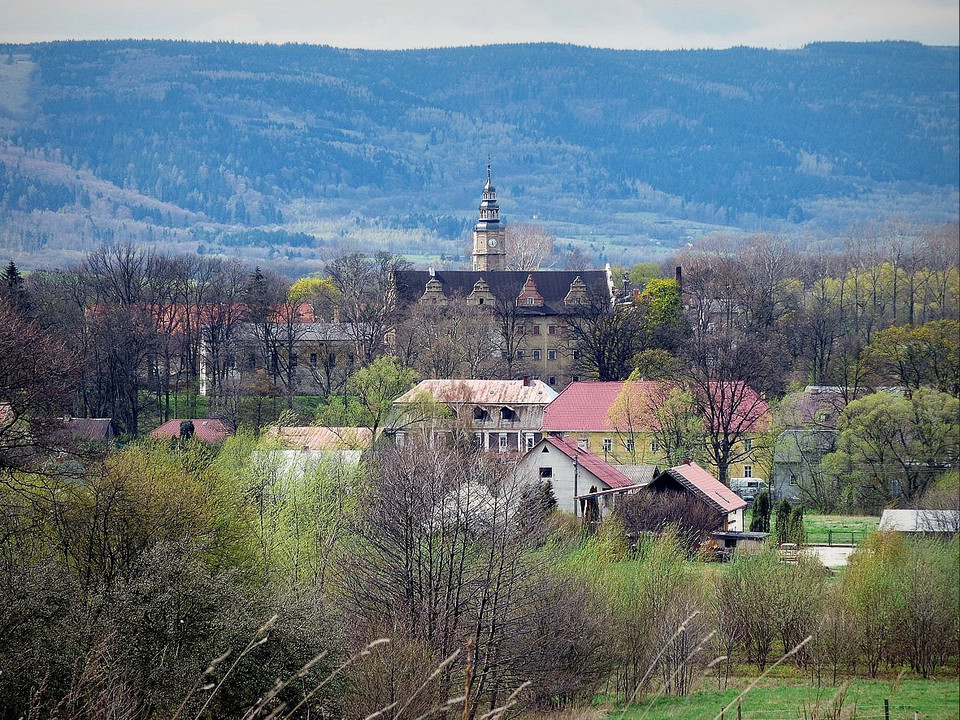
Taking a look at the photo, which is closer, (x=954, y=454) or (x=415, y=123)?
(x=954, y=454)

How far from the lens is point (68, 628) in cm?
999

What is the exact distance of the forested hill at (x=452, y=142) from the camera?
39344 mm

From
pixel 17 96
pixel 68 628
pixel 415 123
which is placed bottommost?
pixel 68 628

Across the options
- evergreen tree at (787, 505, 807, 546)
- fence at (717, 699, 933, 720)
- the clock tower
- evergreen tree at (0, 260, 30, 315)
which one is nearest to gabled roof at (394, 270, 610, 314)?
the clock tower

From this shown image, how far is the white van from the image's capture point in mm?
30711

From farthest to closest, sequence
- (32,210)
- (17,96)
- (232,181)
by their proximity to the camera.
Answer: (232,181), (17,96), (32,210)

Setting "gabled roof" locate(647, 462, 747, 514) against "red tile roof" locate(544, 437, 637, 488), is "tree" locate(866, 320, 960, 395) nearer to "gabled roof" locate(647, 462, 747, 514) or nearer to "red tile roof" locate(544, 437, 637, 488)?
"gabled roof" locate(647, 462, 747, 514)

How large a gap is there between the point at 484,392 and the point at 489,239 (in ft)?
124

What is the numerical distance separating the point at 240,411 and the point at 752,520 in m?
15.6

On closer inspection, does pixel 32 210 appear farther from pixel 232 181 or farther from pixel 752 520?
pixel 232 181

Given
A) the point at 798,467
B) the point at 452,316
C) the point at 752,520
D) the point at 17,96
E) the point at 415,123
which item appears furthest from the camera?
the point at 415,123

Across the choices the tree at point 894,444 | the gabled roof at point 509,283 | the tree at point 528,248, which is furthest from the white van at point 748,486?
the tree at point 528,248

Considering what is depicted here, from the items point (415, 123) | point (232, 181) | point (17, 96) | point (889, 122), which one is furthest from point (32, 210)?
point (415, 123)

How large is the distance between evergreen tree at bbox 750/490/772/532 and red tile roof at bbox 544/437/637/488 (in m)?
2.82
